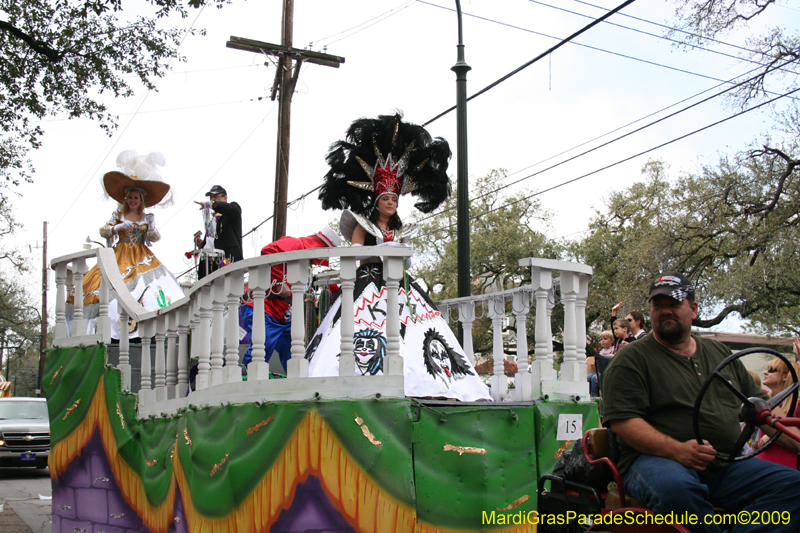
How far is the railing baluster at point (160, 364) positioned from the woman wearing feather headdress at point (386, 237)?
1.13 metres

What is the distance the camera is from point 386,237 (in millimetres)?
6355

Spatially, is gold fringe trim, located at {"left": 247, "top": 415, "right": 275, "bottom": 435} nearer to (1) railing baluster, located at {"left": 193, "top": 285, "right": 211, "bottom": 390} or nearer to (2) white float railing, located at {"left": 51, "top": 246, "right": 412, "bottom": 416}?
(2) white float railing, located at {"left": 51, "top": 246, "right": 412, "bottom": 416}

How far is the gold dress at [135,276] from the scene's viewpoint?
26.0 feet

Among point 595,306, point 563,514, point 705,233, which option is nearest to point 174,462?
point 563,514

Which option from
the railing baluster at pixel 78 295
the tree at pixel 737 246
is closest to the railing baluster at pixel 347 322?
the railing baluster at pixel 78 295

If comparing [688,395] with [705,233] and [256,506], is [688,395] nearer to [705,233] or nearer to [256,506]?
[256,506]

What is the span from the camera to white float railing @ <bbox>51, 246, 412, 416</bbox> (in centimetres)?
425

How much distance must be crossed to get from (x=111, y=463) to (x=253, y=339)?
102 inches

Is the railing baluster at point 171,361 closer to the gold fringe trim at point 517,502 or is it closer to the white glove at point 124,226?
the gold fringe trim at point 517,502

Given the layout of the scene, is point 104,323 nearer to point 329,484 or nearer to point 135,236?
point 135,236

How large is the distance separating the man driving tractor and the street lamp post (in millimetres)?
4924

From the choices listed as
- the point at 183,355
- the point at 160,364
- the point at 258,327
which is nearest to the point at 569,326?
the point at 258,327

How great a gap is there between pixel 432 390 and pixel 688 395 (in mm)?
2241

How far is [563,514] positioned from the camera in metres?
3.72
